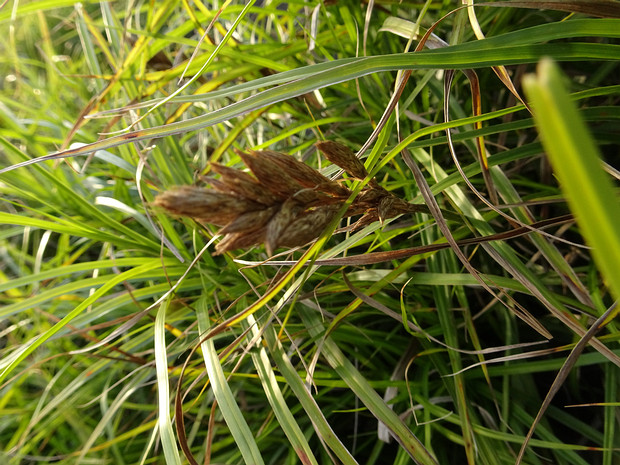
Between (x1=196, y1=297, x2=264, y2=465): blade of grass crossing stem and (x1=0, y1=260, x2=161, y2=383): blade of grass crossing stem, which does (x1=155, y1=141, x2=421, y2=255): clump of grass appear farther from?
(x1=0, y1=260, x2=161, y2=383): blade of grass crossing stem

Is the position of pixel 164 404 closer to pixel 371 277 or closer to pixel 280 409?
pixel 280 409

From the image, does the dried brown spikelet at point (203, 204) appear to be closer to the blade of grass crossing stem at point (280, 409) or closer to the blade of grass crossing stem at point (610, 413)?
the blade of grass crossing stem at point (280, 409)

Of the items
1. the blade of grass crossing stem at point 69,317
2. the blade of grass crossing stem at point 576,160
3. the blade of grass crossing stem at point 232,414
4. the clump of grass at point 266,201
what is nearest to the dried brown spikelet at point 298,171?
the clump of grass at point 266,201

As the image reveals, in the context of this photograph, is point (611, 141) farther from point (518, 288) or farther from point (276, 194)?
point (276, 194)

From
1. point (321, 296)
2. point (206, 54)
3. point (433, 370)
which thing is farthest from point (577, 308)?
point (206, 54)

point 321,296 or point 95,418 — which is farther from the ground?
point 321,296

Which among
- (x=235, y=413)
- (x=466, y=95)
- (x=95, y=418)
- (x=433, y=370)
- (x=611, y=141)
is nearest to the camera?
(x=235, y=413)

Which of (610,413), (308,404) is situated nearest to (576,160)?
(308,404)
